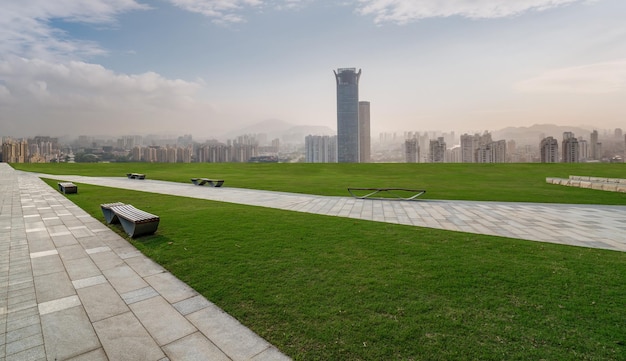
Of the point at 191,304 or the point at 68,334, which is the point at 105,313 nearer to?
the point at 68,334

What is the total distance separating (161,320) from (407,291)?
Answer: 3395mm

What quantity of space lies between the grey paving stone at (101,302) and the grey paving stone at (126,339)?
177mm

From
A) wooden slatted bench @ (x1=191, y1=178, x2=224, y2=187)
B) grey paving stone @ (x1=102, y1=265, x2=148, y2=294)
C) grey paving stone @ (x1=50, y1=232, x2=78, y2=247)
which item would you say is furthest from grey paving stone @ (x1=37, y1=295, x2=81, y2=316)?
wooden slatted bench @ (x1=191, y1=178, x2=224, y2=187)

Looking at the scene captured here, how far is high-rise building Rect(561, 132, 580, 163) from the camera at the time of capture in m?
60.7

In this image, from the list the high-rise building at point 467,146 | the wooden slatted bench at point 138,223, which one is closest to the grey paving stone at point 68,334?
the wooden slatted bench at point 138,223

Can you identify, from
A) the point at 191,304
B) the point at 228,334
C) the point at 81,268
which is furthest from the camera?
the point at 81,268

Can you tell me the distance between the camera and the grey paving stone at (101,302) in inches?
161

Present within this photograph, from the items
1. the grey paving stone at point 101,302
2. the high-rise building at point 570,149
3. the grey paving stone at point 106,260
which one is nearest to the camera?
the grey paving stone at point 101,302

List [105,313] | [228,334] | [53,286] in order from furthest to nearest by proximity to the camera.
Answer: [53,286] → [105,313] → [228,334]

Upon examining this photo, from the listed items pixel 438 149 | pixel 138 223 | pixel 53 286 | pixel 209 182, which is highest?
pixel 438 149

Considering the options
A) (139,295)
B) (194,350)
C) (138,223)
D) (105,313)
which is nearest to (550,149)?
(138,223)

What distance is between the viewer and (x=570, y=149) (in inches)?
2399

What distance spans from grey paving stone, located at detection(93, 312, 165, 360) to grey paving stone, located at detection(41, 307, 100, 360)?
0.36 feet

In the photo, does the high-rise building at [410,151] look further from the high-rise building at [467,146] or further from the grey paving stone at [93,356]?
the grey paving stone at [93,356]
